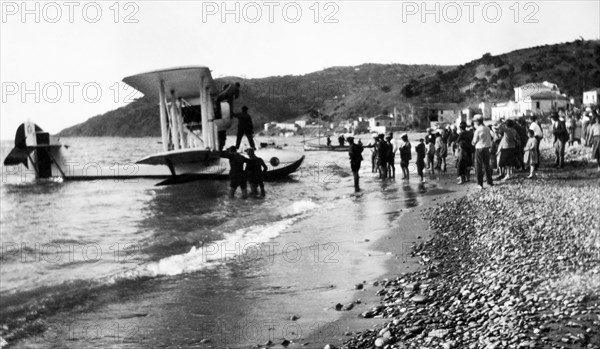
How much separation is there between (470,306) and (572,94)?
335 ft

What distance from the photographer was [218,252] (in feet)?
35.6

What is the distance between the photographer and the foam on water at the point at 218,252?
9.48m

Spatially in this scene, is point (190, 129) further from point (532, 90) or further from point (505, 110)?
point (532, 90)

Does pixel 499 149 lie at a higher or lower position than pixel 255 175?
higher

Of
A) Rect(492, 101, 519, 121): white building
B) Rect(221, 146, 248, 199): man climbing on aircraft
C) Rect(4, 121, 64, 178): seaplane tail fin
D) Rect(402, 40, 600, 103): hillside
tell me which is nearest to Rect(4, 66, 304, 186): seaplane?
Rect(221, 146, 248, 199): man climbing on aircraft

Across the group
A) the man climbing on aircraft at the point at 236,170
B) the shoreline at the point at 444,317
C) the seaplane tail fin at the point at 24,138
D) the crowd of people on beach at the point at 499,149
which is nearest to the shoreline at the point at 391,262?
the shoreline at the point at 444,317

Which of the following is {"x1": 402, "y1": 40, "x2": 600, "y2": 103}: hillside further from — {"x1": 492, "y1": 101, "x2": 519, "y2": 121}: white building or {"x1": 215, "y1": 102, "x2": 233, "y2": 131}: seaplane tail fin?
{"x1": 215, "y1": 102, "x2": 233, "y2": 131}: seaplane tail fin

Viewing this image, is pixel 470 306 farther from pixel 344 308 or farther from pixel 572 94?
pixel 572 94

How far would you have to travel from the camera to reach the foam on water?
948 cm

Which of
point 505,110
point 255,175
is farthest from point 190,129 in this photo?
point 505,110

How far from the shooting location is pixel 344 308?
641 cm

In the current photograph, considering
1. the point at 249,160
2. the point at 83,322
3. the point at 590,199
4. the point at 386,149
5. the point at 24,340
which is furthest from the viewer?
the point at 386,149

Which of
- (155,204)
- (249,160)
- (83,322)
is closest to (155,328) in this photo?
(83,322)

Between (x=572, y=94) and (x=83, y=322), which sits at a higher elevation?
(x=572, y=94)
